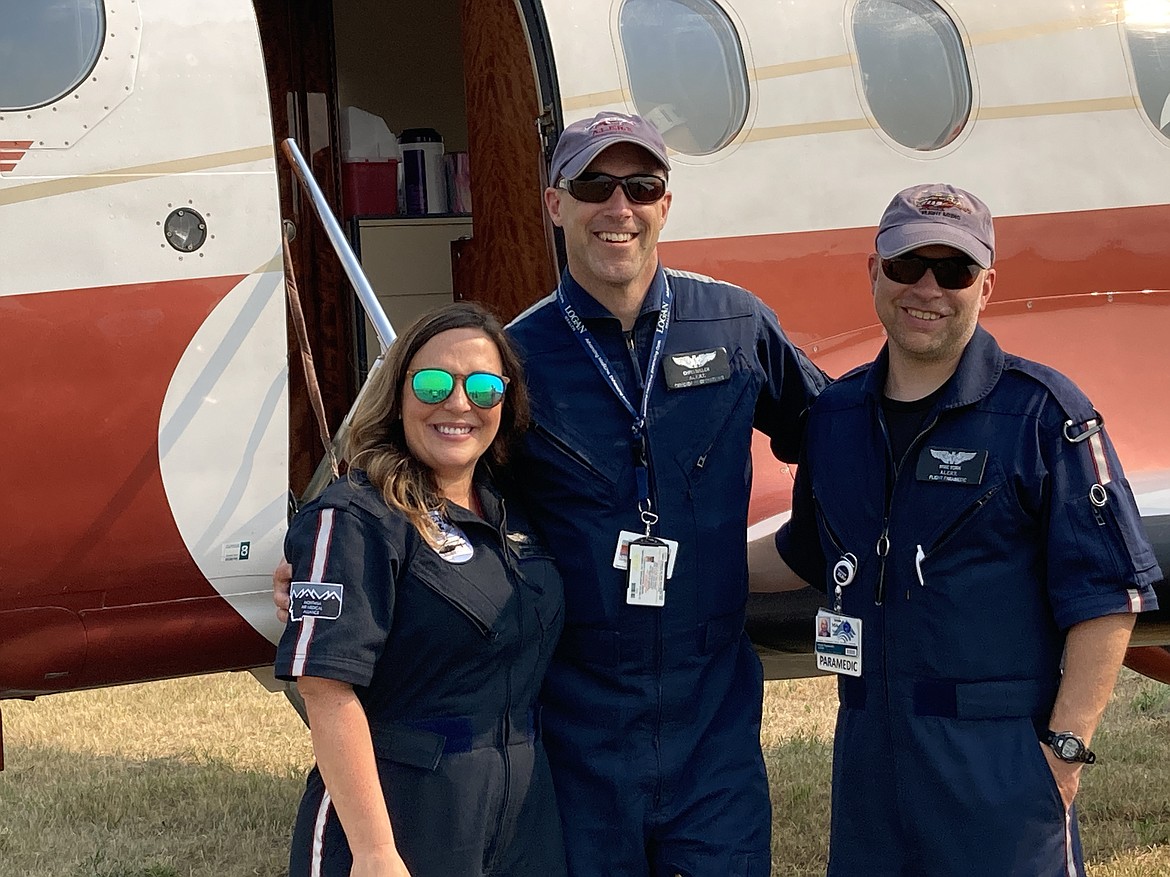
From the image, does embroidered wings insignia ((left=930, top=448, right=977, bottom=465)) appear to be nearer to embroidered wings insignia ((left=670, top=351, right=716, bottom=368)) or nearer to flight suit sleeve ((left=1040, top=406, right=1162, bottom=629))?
flight suit sleeve ((left=1040, top=406, right=1162, bottom=629))

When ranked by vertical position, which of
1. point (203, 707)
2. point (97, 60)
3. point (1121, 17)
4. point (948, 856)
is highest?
point (1121, 17)

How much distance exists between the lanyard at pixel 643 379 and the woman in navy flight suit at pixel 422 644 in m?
0.29

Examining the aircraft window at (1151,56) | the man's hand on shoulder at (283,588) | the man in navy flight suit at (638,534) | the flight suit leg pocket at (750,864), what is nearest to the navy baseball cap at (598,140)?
the man in navy flight suit at (638,534)

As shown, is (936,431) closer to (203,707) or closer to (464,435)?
(464,435)

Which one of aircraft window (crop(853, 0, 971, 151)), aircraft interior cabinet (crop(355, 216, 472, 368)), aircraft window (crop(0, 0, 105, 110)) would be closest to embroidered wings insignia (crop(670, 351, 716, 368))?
aircraft window (crop(0, 0, 105, 110))

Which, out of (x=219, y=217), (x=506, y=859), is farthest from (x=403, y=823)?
(x=219, y=217)

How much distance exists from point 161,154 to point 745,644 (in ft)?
6.47

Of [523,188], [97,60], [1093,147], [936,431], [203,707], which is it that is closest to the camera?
[936,431]

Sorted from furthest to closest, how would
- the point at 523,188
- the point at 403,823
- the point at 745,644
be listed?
the point at 523,188 < the point at 745,644 < the point at 403,823

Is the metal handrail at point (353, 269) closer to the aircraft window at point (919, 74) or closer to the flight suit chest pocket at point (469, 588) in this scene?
the flight suit chest pocket at point (469, 588)

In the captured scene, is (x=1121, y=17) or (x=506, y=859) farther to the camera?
(x=1121, y=17)

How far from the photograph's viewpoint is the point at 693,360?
2979 mm

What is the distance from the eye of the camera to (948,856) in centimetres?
262

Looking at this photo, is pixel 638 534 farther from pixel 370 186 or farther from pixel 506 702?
pixel 370 186
